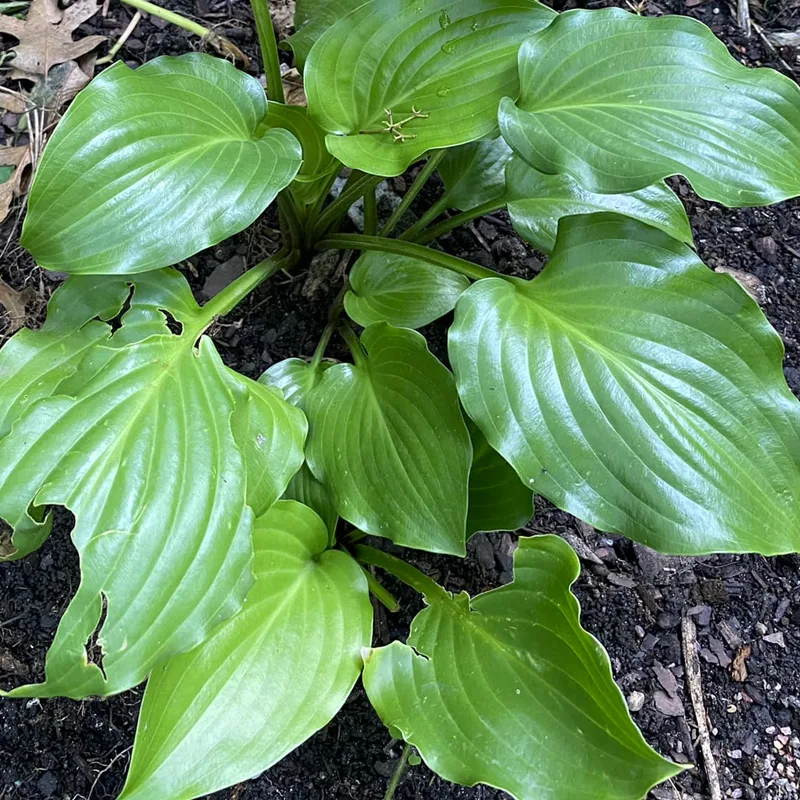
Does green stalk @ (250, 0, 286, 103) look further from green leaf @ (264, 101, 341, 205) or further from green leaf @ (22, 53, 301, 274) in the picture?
green leaf @ (22, 53, 301, 274)

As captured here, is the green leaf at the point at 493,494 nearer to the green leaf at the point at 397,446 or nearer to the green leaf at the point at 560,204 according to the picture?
the green leaf at the point at 397,446

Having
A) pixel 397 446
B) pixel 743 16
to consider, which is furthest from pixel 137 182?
pixel 743 16

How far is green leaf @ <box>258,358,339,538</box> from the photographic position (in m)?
1.01

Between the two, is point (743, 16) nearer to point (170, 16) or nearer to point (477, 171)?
point (477, 171)

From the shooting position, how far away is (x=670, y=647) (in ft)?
3.86

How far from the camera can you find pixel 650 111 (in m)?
0.87

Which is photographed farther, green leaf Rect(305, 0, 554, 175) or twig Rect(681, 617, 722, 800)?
twig Rect(681, 617, 722, 800)

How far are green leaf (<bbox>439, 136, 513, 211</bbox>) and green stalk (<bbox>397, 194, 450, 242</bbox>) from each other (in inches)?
0.4

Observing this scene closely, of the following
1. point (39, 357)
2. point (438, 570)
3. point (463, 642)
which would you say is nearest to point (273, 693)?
point (463, 642)

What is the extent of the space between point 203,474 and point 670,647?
33.1 inches

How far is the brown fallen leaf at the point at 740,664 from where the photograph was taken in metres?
1.16

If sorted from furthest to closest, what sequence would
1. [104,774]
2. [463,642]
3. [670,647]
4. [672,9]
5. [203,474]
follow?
[672,9] → [670,647] → [104,774] → [463,642] → [203,474]

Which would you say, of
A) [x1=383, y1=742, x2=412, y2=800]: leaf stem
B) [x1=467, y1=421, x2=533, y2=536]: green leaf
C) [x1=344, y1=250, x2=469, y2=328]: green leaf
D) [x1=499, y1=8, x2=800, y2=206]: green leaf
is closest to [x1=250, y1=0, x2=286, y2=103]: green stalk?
[x1=344, y1=250, x2=469, y2=328]: green leaf

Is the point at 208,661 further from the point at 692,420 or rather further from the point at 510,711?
the point at 692,420
